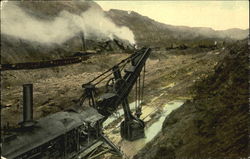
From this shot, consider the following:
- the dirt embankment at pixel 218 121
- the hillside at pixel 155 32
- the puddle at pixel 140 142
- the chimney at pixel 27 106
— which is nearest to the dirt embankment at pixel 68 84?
the puddle at pixel 140 142

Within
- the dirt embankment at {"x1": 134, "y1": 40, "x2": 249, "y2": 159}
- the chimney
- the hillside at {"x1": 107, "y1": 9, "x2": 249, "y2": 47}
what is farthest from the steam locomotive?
the hillside at {"x1": 107, "y1": 9, "x2": 249, "y2": 47}

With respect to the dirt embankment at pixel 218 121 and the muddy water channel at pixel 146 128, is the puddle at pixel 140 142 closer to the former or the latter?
the muddy water channel at pixel 146 128

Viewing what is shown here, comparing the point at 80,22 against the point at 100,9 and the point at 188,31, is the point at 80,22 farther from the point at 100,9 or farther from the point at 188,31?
the point at 188,31

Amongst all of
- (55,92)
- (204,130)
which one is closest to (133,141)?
(204,130)

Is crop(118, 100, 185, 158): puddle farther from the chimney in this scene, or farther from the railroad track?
the railroad track

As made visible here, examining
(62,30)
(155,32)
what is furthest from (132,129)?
(155,32)

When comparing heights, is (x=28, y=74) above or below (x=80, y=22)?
below
